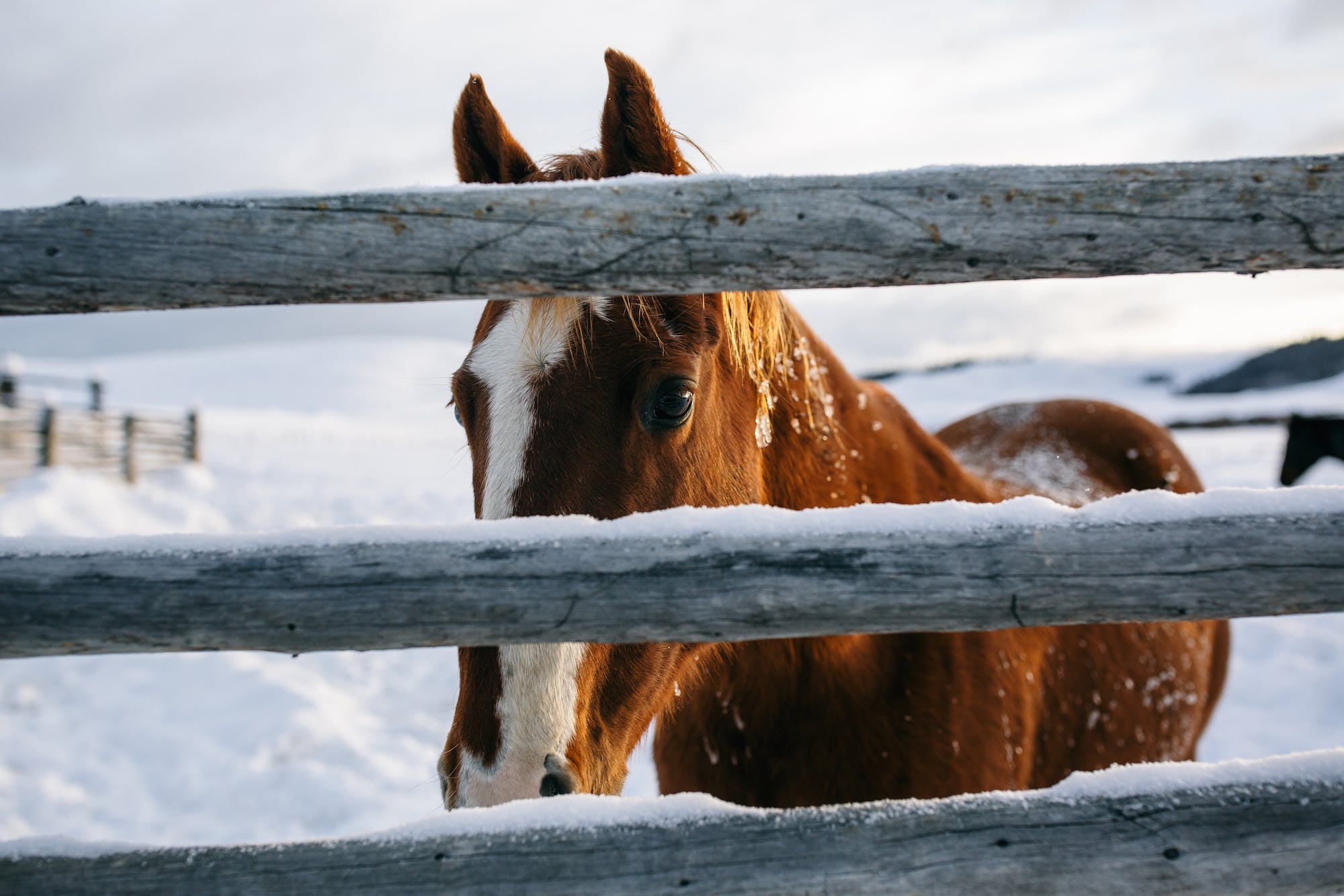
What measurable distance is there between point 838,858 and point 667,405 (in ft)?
2.93

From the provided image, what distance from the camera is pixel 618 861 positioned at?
3.73 feet

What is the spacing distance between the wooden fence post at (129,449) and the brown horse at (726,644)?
1404 cm

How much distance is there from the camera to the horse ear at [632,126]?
168 centimetres

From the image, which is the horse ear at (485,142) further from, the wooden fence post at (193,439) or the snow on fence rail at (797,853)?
the wooden fence post at (193,439)

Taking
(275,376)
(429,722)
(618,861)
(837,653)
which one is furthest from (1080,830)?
(275,376)

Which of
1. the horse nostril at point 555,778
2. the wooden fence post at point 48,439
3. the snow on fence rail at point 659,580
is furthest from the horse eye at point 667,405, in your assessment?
the wooden fence post at point 48,439

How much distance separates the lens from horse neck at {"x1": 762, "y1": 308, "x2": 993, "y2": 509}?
2.12 m

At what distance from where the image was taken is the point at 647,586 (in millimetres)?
1138

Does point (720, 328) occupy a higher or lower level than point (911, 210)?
lower

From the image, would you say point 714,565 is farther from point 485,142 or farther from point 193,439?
point 193,439

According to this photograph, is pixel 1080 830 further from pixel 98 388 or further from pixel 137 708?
pixel 98 388

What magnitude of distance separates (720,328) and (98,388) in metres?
16.9

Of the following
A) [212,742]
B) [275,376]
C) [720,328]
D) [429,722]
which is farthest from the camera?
[275,376]

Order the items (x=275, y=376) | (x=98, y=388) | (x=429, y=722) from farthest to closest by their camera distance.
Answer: (x=275, y=376), (x=98, y=388), (x=429, y=722)
